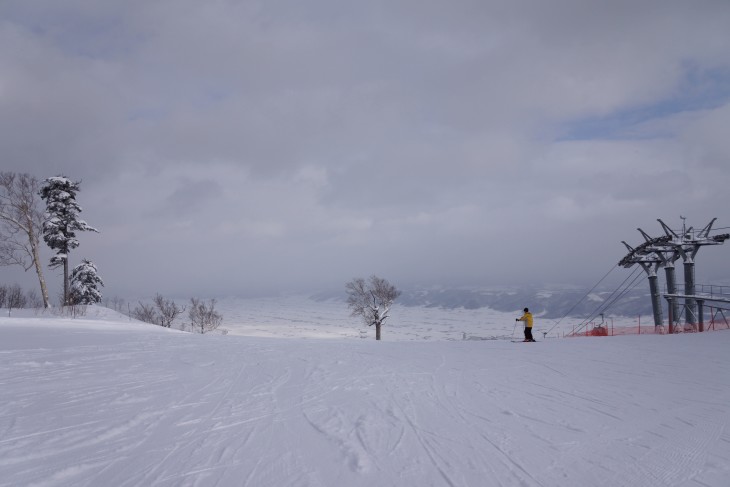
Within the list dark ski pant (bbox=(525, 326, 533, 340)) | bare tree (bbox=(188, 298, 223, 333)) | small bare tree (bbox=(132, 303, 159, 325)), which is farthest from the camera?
bare tree (bbox=(188, 298, 223, 333))

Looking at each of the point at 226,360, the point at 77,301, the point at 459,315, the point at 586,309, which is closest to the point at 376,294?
the point at 77,301

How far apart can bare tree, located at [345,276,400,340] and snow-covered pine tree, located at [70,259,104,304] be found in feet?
82.6

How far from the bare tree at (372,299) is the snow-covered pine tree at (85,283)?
82.6 feet

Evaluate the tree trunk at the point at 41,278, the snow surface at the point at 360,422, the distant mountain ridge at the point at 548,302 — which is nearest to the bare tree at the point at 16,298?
the tree trunk at the point at 41,278

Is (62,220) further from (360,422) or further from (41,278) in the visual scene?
(360,422)

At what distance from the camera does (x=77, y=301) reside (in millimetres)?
33438

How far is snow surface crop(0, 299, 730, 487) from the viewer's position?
3939 mm

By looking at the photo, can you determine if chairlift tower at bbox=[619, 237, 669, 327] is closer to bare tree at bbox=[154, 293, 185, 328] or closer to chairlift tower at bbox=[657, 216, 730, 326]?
chairlift tower at bbox=[657, 216, 730, 326]

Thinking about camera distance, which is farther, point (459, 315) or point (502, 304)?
point (502, 304)

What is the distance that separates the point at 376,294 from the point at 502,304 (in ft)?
426

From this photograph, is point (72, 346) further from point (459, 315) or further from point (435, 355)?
point (459, 315)

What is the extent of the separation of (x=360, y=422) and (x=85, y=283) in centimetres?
3886

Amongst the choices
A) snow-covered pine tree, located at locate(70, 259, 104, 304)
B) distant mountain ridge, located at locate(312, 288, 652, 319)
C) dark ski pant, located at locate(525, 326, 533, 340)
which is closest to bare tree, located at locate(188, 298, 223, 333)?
snow-covered pine tree, located at locate(70, 259, 104, 304)

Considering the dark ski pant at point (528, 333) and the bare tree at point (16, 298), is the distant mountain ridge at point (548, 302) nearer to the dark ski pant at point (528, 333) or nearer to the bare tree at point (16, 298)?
the dark ski pant at point (528, 333)
